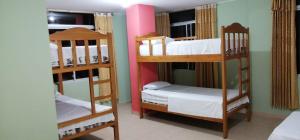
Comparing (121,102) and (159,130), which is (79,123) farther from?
(121,102)

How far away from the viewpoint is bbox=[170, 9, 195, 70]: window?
18.2 feet

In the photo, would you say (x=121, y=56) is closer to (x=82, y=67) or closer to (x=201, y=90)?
(x=201, y=90)

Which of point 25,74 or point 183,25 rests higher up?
point 183,25

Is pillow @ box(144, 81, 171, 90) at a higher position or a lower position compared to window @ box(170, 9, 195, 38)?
lower

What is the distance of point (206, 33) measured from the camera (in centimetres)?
504

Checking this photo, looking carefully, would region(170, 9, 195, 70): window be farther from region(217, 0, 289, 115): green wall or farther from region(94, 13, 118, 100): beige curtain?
region(94, 13, 118, 100): beige curtain

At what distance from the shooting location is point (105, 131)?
4.10 m

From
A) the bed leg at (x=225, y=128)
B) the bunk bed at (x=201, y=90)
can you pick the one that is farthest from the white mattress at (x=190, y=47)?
the bed leg at (x=225, y=128)

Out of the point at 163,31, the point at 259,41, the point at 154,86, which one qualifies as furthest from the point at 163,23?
the point at 259,41

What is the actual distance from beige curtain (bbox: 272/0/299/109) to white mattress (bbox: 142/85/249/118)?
2.05 feet

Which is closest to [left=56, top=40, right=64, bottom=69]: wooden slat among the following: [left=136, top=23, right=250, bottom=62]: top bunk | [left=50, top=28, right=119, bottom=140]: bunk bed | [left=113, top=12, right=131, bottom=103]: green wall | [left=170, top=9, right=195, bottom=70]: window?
[left=50, top=28, right=119, bottom=140]: bunk bed

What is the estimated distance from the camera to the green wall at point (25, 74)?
183 cm

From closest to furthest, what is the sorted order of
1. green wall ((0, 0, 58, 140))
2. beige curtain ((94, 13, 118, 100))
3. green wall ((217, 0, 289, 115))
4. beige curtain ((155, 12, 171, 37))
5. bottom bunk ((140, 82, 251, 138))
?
1. green wall ((0, 0, 58, 140))
2. bottom bunk ((140, 82, 251, 138))
3. green wall ((217, 0, 289, 115))
4. beige curtain ((94, 13, 118, 100))
5. beige curtain ((155, 12, 171, 37))

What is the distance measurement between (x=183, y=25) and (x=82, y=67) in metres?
3.43
